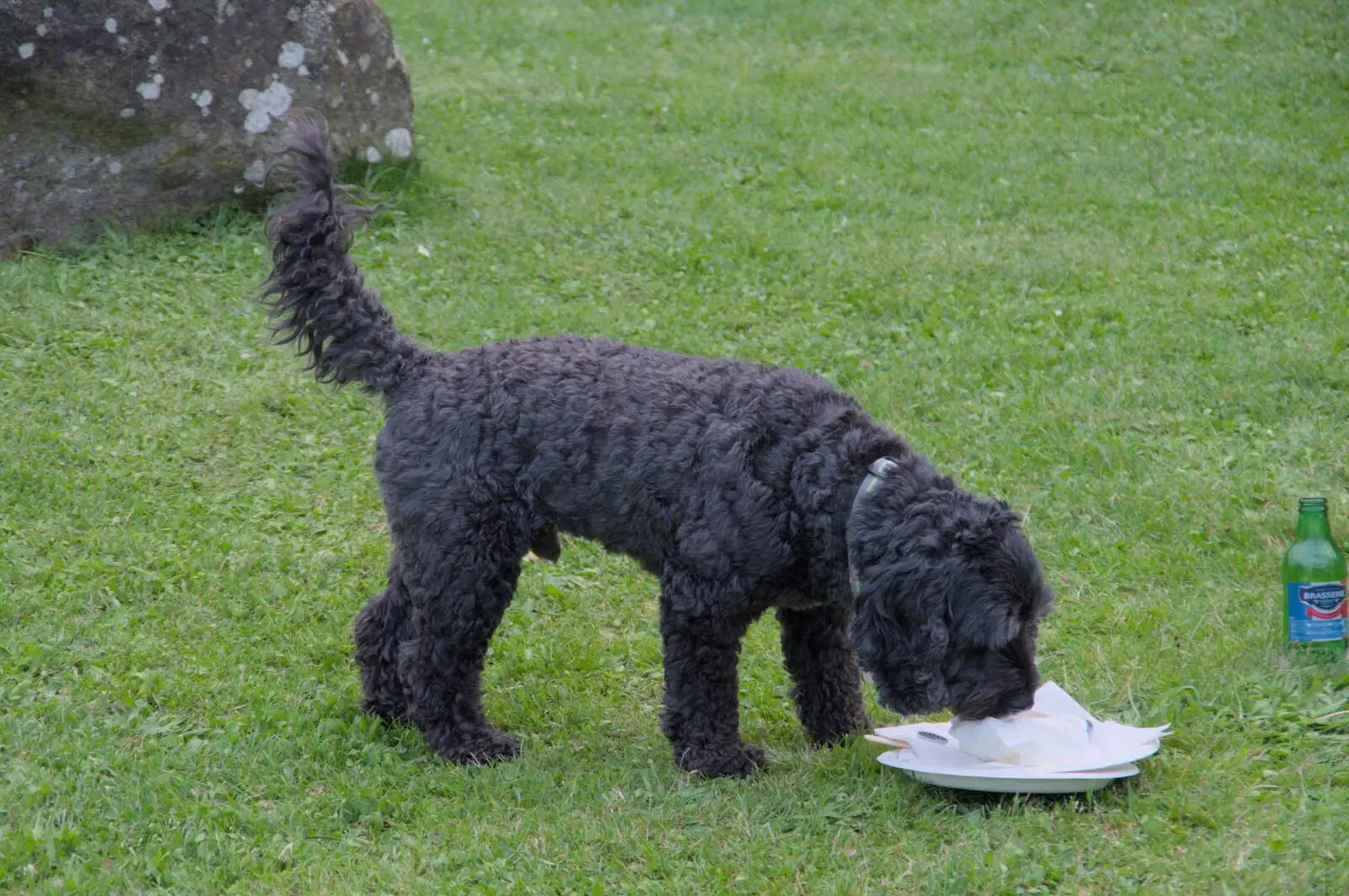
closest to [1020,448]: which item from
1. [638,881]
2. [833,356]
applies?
[833,356]

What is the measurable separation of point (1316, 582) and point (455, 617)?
3.10 metres

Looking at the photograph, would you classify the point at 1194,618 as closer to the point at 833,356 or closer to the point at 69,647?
the point at 833,356

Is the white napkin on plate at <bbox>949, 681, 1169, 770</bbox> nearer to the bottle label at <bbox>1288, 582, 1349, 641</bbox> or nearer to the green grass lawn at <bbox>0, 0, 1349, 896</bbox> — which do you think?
the green grass lawn at <bbox>0, 0, 1349, 896</bbox>

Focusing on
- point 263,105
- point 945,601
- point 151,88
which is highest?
point 151,88

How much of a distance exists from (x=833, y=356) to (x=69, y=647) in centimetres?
460

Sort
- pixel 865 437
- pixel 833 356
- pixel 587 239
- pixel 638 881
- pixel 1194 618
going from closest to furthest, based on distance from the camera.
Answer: pixel 638 881 < pixel 865 437 < pixel 1194 618 < pixel 833 356 < pixel 587 239

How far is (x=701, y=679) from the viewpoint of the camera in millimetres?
4789

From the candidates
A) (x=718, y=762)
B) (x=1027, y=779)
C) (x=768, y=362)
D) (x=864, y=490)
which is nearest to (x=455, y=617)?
(x=718, y=762)

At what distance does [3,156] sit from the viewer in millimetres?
8453

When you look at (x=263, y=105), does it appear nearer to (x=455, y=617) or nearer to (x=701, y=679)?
(x=455, y=617)

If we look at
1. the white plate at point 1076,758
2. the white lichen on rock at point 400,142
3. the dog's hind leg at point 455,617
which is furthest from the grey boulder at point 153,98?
the white plate at point 1076,758

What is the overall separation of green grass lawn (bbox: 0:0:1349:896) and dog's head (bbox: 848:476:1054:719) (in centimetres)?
39

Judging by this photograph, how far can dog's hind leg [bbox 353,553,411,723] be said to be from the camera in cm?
528

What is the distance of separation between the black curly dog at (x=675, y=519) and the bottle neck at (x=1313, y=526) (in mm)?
1154
